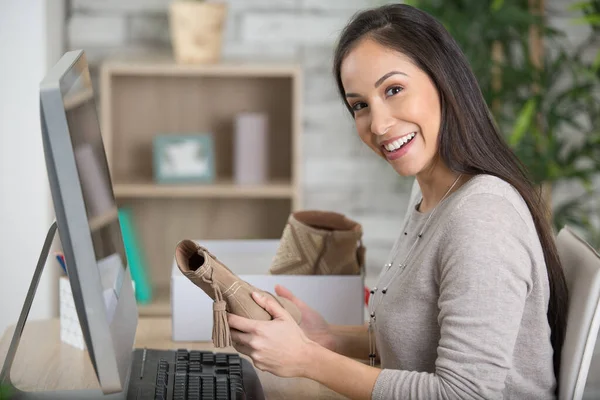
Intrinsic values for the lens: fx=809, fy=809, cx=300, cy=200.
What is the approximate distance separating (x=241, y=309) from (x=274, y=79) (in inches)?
82.8

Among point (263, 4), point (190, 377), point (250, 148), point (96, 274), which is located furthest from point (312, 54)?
point (96, 274)

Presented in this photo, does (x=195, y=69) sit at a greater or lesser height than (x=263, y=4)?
lesser

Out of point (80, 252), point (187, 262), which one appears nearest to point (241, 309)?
point (187, 262)

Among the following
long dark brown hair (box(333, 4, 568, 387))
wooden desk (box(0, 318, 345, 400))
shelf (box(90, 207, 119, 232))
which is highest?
long dark brown hair (box(333, 4, 568, 387))

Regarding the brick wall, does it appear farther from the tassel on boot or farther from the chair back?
the tassel on boot

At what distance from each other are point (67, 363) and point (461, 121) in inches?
33.4

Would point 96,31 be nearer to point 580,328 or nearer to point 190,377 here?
point 190,377

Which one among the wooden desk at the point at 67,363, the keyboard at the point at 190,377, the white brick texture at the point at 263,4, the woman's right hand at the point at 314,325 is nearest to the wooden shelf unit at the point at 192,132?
the white brick texture at the point at 263,4

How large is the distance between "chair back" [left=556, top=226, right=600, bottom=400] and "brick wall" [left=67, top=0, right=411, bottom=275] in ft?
6.50

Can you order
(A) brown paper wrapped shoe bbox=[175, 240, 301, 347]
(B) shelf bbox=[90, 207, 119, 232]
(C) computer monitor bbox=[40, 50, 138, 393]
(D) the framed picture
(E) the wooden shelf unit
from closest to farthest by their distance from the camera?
(C) computer monitor bbox=[40, 50, 138, 393], (B) shelf bbox=[90, 207, 119, 232], (A) brown paper wrapped shoe bbox=[175, 240, 301, 347], (D) the framed picture, (E) the wooden shelf unit

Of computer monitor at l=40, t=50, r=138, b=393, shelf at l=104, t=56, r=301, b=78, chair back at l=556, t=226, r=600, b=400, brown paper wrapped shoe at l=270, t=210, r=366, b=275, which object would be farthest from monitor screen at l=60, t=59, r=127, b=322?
shelf at l=104, t=56, r=301, b=78

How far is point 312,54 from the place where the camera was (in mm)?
3236

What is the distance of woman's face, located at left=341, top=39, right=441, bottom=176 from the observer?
1.28m

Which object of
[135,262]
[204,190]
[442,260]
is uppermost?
Answer: [442,260]
